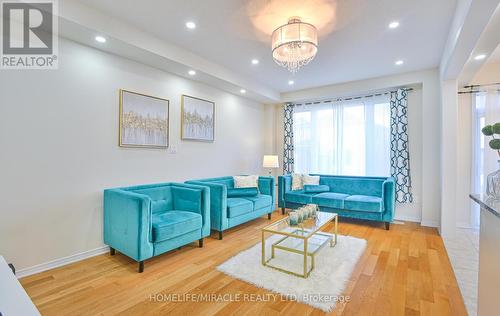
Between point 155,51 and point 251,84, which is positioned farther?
point 251,84

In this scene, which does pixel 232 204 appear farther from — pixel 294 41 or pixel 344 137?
pixel 344 137

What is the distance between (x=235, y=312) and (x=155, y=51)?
3068 mm

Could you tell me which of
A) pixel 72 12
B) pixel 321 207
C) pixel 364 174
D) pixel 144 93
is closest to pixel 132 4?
pixel 72 12

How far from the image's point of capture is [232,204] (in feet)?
12.3

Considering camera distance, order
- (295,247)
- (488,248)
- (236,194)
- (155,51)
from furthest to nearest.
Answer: (236,194), (155,51), (295,247), (488,248)

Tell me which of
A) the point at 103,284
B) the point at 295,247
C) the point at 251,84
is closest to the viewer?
the point at 103,284

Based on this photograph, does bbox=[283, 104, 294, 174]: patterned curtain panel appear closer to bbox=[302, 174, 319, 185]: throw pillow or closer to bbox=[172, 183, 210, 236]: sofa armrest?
bbox=[302, 174, 319, 185]: throw pillow

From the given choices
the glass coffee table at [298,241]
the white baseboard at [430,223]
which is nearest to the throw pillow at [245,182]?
the glass coffee table at [298,241]

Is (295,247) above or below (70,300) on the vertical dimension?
above

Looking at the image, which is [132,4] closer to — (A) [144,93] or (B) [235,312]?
(A) [144,93]

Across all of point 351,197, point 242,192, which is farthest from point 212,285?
point 351,197

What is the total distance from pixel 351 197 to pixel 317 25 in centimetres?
293

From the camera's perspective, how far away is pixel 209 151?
4.52 m

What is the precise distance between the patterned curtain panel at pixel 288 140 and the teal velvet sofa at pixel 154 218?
2.96m
